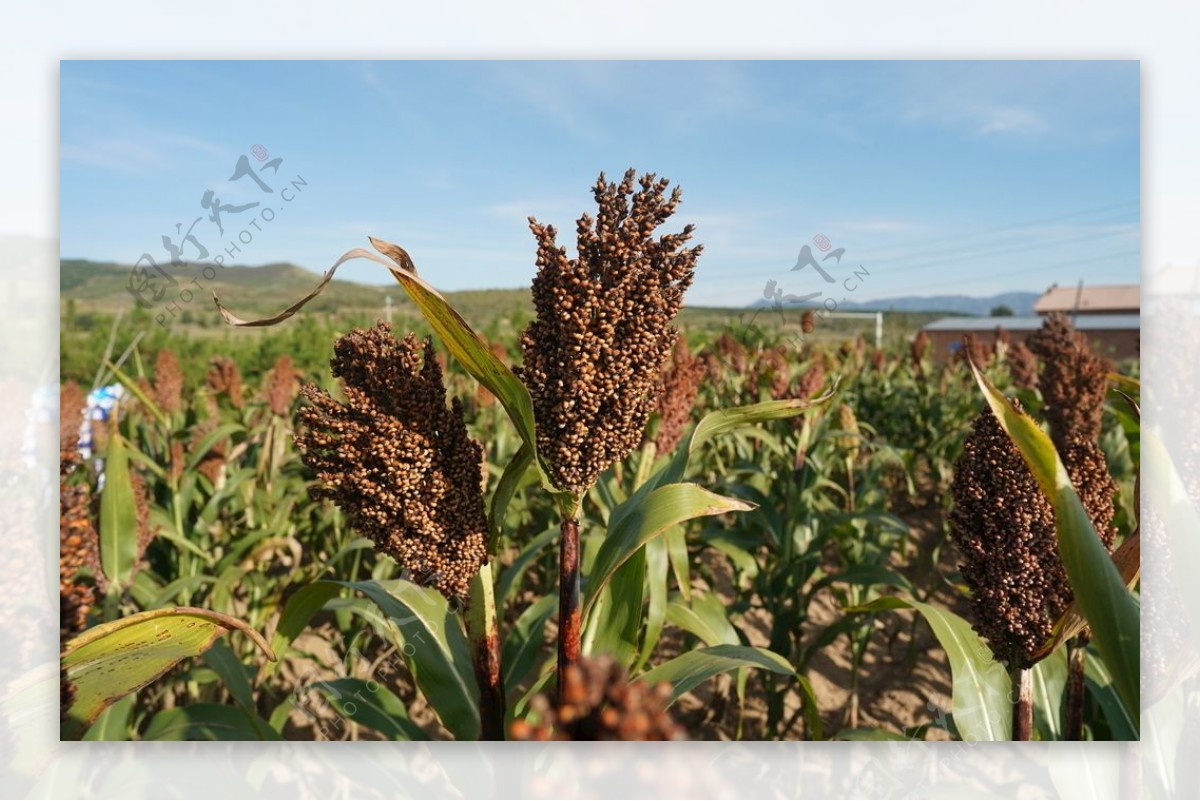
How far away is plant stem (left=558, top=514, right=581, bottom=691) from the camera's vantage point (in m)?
1.20

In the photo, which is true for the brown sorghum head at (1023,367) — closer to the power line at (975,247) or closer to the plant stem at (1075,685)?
the power line at (975,247)

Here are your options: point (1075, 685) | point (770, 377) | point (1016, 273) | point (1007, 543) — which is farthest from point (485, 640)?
point (770, 377)

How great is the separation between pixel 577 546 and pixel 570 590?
2.7 inches

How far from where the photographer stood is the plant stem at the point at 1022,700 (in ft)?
4.55

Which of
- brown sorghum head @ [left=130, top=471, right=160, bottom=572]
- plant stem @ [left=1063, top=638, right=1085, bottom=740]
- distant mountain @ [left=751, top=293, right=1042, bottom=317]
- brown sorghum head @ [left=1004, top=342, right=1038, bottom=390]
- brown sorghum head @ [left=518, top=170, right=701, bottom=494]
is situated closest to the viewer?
brown sorghum head @ [left=518, top=170, right=701, bottom=494]

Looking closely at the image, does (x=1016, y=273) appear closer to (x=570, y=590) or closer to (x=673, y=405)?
(x=673, y=405)

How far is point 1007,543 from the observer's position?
1.26m

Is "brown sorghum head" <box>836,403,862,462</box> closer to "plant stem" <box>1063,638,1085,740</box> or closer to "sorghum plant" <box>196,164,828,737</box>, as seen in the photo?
"plant stem" <box>1063,638,1085,740</box>

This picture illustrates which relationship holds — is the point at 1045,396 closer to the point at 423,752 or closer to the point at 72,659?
the point at 423,752

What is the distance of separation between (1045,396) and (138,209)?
9.34ft

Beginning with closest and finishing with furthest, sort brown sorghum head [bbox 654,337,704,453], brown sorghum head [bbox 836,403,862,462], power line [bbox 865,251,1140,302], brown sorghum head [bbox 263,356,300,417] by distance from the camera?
power line [bbox 865,251,1140,302] < brown sorghum head [bbox 654,337,704,453] < brown sorghum head [bbox 836,403,862,462] < brown sorghum head [bbox 263,356,300,417]

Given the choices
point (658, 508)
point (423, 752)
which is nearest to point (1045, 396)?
point (658, 508)

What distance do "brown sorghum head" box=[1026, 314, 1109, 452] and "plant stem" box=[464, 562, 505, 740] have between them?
197 centimetres

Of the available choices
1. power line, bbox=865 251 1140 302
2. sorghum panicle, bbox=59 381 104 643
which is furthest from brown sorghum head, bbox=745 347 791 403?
sorghum panicle, bbox=59 381 104 643
